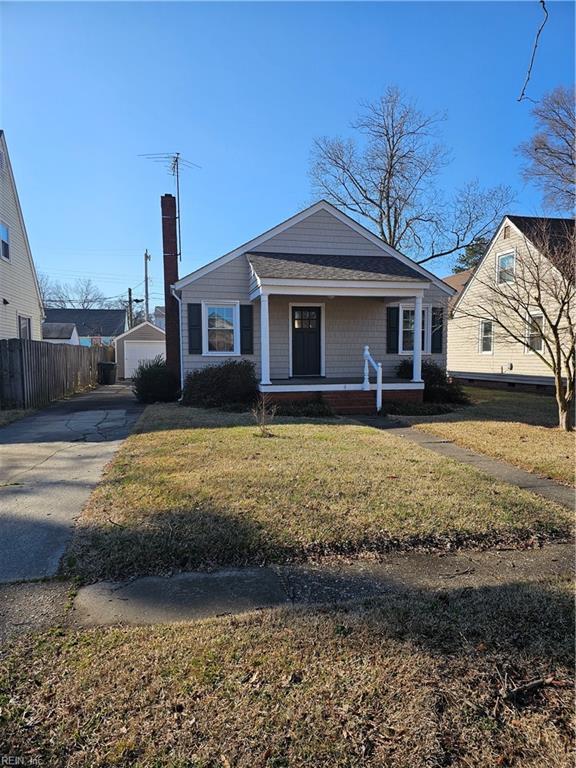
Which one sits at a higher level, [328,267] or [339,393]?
[328,267]

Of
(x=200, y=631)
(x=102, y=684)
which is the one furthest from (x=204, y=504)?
(x=102, y=684)

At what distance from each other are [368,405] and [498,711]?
10.4m

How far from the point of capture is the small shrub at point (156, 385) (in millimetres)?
14414

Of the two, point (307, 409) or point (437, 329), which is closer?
point (307, 409)

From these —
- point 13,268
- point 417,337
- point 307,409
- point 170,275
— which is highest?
point 13,268

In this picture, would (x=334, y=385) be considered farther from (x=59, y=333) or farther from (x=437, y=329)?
(x=59, y=333)

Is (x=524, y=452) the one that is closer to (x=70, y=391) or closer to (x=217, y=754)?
(x=217, y=754)

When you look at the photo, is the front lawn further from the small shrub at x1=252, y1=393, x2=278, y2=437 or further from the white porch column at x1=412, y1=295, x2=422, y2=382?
the white porch column at x1=412, y1=295, x2=422, y2=382

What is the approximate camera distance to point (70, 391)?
60.0 ft

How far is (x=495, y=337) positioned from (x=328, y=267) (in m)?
6.90

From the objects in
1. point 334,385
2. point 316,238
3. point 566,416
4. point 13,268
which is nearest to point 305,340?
point 334,385

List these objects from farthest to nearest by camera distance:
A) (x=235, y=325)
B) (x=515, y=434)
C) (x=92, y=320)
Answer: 1. (x=92, y=320)
2. (x=235, y=325)
3. (x=515, y=434)

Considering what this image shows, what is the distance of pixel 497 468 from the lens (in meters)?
6.42

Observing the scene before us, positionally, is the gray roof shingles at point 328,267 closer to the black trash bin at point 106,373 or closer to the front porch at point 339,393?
the front porch at point 339,393
